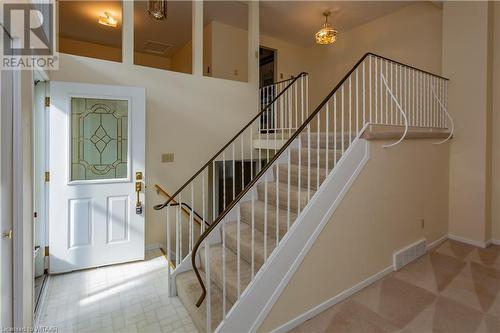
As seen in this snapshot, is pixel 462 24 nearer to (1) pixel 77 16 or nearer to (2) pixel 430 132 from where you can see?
(2) pixel 430 132

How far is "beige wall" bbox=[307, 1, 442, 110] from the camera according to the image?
4602mm

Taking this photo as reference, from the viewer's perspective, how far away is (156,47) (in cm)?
700

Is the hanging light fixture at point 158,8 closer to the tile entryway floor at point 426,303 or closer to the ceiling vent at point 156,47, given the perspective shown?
the tile entryway floor at point 426,303

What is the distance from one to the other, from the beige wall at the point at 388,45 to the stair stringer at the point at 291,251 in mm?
3361

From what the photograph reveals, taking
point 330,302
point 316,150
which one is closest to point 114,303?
point 330,302

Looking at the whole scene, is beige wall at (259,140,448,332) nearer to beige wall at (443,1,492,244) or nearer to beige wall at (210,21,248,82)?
beige wall at (443,1,492,244)

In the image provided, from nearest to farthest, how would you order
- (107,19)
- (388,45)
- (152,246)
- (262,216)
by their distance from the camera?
(262,216), (152,246), (107,19), (388,45)

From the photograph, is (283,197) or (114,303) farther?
(283,197)

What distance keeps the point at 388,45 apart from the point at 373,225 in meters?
4.07

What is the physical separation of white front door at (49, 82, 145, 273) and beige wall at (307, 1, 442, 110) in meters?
4.51

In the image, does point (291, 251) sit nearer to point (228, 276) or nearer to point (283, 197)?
point (228, 276)

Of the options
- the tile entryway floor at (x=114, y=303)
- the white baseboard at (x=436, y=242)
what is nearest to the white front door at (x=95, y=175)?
the tile entryway floor at (x=114, y=303)

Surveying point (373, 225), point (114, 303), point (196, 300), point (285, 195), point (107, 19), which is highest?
point (107, 19)

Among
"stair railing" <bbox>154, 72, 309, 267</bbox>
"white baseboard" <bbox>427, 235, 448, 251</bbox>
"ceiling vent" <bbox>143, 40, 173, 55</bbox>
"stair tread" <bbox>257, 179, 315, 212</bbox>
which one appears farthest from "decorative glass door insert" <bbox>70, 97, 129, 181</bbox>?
"white baseboard" <bbox>427, 235, 448, 251</bbox>
